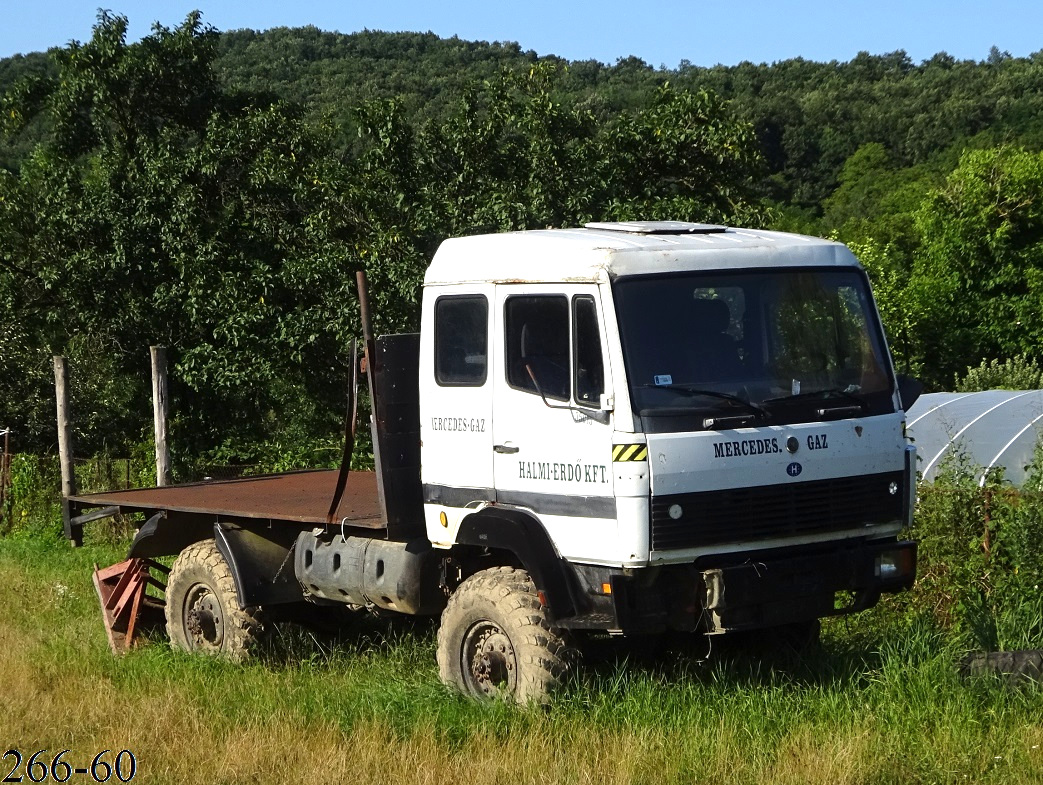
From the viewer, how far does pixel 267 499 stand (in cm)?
972

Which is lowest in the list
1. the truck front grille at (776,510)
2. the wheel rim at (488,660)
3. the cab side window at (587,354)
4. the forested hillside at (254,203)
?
the wheel rim at (488,660)

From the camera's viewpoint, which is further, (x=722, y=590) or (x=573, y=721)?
(x=573, y=721)

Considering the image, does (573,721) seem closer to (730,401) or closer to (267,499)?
(730,401)

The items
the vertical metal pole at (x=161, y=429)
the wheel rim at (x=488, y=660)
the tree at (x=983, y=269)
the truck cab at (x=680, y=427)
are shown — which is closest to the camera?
the truck cab at (x=680, y=427)

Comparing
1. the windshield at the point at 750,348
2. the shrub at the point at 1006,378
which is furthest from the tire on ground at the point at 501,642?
the shrub at the point at 1006,378

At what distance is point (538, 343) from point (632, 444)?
903mm

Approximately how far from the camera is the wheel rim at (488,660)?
23.2 feet

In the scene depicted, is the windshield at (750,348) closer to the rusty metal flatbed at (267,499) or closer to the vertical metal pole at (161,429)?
the rusty metal flatbed at (267,499)

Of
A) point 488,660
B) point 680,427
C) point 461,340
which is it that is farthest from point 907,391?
point 488,660

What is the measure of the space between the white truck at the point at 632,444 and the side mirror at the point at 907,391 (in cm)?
7

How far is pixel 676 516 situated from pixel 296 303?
38.3 feet

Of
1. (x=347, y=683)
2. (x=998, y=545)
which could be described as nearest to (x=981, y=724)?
Result: (x=998, y=545)

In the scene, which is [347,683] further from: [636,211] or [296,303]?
[296,303]

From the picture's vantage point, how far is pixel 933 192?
122 ft
